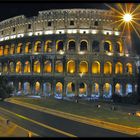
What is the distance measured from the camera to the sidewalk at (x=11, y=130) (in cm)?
1767

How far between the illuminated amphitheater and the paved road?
2283 centimetres

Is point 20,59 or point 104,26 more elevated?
point 104,26

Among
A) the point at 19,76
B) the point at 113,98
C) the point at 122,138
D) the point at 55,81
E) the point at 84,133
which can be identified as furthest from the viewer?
the point at 19,76

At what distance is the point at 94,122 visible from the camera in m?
23.9

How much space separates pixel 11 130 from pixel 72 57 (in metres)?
31.5

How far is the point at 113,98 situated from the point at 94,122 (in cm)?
2228

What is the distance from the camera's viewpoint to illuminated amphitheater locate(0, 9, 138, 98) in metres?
49.6

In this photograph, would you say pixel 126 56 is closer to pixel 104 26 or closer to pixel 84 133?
pixel 104 26

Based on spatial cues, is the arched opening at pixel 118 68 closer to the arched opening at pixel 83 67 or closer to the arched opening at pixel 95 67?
the arched opening at pixel 95 67

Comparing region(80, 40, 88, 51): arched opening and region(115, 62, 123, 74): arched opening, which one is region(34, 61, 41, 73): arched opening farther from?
region(115, 62, 123, 74): arched opening

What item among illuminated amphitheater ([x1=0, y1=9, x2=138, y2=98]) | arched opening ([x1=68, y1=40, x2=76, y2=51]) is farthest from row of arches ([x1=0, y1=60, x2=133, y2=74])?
arched opening ([x1=68, y1=40, x2=76, y2=51])

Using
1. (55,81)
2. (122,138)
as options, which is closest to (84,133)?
(122,138)

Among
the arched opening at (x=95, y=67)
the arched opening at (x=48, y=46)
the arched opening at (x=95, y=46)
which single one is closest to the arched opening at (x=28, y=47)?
the arched opening at (x=48, y=46)

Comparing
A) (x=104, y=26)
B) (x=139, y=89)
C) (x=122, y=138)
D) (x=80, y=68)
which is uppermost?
(x=104, y=26)
